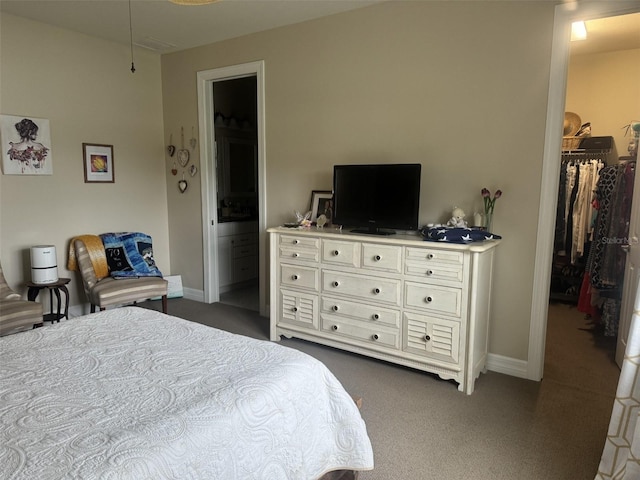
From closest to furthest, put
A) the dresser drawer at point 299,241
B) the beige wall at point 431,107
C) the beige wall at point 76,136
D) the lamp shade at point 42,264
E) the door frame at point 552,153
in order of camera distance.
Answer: the door frame at point 552,153 < the beige wall at point 431,107 < the dresser drawer at point 299,241 < the lamp shade at point 42,264 < the beige wall at point 76,136

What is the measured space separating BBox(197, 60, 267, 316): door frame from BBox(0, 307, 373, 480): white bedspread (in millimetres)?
2342

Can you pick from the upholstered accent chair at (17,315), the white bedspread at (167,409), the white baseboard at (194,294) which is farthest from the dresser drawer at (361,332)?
the upholstered accent chair at (17,315)

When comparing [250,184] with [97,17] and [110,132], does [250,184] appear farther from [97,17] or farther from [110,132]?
[97,17]

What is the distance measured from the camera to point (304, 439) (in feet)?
5.04

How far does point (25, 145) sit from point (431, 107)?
347 centimetres

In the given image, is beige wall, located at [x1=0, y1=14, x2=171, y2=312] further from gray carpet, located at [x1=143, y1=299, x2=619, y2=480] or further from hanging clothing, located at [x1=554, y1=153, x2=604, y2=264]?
hanging clothing, located at [x1=554, y1=153, x2=604, y2=264]

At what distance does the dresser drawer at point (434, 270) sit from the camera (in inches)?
111

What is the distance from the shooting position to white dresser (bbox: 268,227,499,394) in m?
2.86

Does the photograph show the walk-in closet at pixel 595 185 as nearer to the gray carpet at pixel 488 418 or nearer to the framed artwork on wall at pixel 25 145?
the gray carpet at pixel 488 418

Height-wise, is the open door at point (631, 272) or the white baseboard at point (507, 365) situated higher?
the open door at point (631, 272)

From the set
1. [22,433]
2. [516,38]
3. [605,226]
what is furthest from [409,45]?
[22,433]

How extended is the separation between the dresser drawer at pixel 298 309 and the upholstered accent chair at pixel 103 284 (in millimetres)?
1270

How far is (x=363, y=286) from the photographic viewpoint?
3217 mm

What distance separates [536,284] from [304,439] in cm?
218
